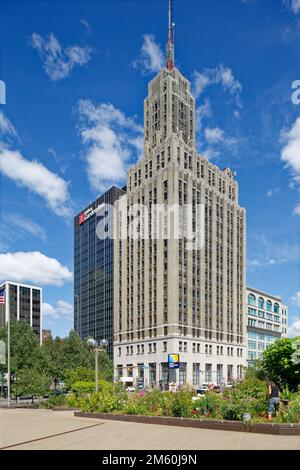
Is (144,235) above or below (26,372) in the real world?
above

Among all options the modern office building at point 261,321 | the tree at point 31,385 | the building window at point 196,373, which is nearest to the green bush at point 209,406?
the tree at point 31,385

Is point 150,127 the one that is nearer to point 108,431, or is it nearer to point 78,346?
point 78,346

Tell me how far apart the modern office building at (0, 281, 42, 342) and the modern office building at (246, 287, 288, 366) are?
66353 millimetres

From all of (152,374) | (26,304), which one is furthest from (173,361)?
(26,304)

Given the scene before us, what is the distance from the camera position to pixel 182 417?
63.1 feet

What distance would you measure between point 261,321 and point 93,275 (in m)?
53.5

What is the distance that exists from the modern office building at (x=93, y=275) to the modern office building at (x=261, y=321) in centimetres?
4043

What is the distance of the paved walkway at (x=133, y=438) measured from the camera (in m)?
13.5

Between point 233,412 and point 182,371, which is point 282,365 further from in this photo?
point 182,371

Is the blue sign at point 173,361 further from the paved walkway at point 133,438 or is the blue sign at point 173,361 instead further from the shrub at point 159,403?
the paved walkway at point 133,438

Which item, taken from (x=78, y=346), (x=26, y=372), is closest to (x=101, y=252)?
(x=78, y=346)

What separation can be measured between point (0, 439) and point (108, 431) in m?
3.92

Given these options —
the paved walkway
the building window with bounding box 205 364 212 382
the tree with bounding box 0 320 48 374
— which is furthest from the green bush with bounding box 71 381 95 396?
the building window with bounding box 205 364 212 382

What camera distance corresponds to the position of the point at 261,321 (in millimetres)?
136875
